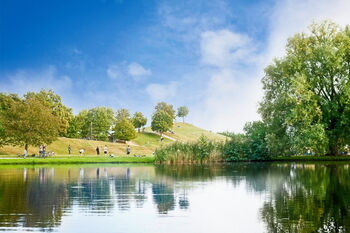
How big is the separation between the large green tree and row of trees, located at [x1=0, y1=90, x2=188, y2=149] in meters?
39.2

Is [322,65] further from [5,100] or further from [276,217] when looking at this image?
[5,100]

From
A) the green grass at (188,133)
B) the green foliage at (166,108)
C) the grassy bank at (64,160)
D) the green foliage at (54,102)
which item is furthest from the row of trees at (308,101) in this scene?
the green foliage at (166,108)

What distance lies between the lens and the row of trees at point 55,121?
225 ft

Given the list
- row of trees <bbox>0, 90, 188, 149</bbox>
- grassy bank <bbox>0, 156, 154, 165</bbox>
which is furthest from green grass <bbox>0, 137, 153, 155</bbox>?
grassy bank <bbox>0, 156, 154, 165</bbox>

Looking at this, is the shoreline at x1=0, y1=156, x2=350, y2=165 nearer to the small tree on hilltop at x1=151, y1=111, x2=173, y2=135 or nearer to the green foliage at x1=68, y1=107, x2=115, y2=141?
the green foliage at x1=68, y1=107, x2=115, y2=141

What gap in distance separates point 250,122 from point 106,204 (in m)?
49.9

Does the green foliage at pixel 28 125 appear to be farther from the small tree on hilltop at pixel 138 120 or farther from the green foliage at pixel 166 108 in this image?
the green foliage at pixel 166 108

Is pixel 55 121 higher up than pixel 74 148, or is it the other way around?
pixel 55 121

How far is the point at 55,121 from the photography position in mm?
72688

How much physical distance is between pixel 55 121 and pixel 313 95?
45.5 metres

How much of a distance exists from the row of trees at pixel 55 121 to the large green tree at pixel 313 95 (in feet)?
129

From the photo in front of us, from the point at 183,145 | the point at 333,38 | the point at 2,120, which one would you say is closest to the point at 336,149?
the point at 333,38

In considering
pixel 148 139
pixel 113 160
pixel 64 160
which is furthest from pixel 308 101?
pixel 148 139

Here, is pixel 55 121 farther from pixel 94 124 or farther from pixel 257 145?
pixel 94 124
